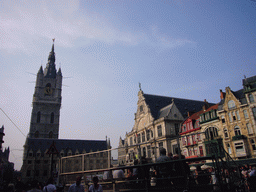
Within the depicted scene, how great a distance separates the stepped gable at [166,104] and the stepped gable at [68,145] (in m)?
49.1

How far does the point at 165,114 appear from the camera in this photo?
4344 centimetres

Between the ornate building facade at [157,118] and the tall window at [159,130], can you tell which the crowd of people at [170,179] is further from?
the tall window at [159,130]

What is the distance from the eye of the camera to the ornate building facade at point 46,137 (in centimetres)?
7694

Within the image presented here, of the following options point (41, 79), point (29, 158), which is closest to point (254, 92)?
point (29, 158)

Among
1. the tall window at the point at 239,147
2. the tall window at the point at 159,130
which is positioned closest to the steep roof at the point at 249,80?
the tall window at the point at 239,147

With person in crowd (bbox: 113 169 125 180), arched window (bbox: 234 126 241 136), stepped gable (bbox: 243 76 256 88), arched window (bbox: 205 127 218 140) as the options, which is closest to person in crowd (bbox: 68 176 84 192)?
person in crowd (bbox: 113 169 125 180)

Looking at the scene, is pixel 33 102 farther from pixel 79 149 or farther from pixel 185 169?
pixel 185 169

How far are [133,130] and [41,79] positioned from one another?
7207 centimetres

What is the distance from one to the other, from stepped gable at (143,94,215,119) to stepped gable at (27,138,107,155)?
49.1 metres

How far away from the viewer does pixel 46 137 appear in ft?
288

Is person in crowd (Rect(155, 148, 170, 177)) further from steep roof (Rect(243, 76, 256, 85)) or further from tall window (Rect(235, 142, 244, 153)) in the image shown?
steep roof (Rect(243, 76, 256, 85))

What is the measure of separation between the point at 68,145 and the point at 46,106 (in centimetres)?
2235

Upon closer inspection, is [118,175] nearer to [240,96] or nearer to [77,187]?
[77,187]

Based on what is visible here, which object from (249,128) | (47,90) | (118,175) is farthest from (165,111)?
(47,90)
